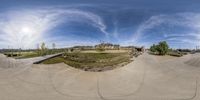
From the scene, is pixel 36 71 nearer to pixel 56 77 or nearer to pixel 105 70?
pixel 56 77

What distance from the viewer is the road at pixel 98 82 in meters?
2.47

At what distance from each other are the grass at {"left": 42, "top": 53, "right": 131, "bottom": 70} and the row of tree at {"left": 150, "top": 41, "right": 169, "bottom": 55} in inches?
23.7

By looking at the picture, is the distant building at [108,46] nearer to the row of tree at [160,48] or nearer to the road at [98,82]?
the road at [98,82]

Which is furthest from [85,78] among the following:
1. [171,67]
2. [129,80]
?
[171,67]

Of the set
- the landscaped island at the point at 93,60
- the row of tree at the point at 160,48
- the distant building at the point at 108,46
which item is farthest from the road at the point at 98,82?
the row of tree at the point at 160,48

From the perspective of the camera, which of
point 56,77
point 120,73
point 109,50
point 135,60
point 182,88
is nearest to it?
point 182,88

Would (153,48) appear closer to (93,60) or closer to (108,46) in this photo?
(108,46)

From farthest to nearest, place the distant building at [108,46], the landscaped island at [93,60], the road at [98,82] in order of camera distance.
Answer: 1. the distant building at [108,46]
2. the landscaped island at [93,60]
3. the road at [98,82]

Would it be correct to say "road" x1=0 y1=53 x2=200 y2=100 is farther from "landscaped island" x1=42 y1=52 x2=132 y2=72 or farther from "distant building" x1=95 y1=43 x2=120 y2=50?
"distant building" x1=95 y1=43 x2=120 y2=50

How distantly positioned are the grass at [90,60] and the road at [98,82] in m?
0.12

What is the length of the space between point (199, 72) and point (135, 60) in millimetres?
998

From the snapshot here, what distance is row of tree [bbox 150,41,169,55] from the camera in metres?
3.44

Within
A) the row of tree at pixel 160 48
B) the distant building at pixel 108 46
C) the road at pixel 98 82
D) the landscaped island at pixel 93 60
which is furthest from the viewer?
the row of tree at pixel 160 48

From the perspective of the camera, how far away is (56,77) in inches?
105
